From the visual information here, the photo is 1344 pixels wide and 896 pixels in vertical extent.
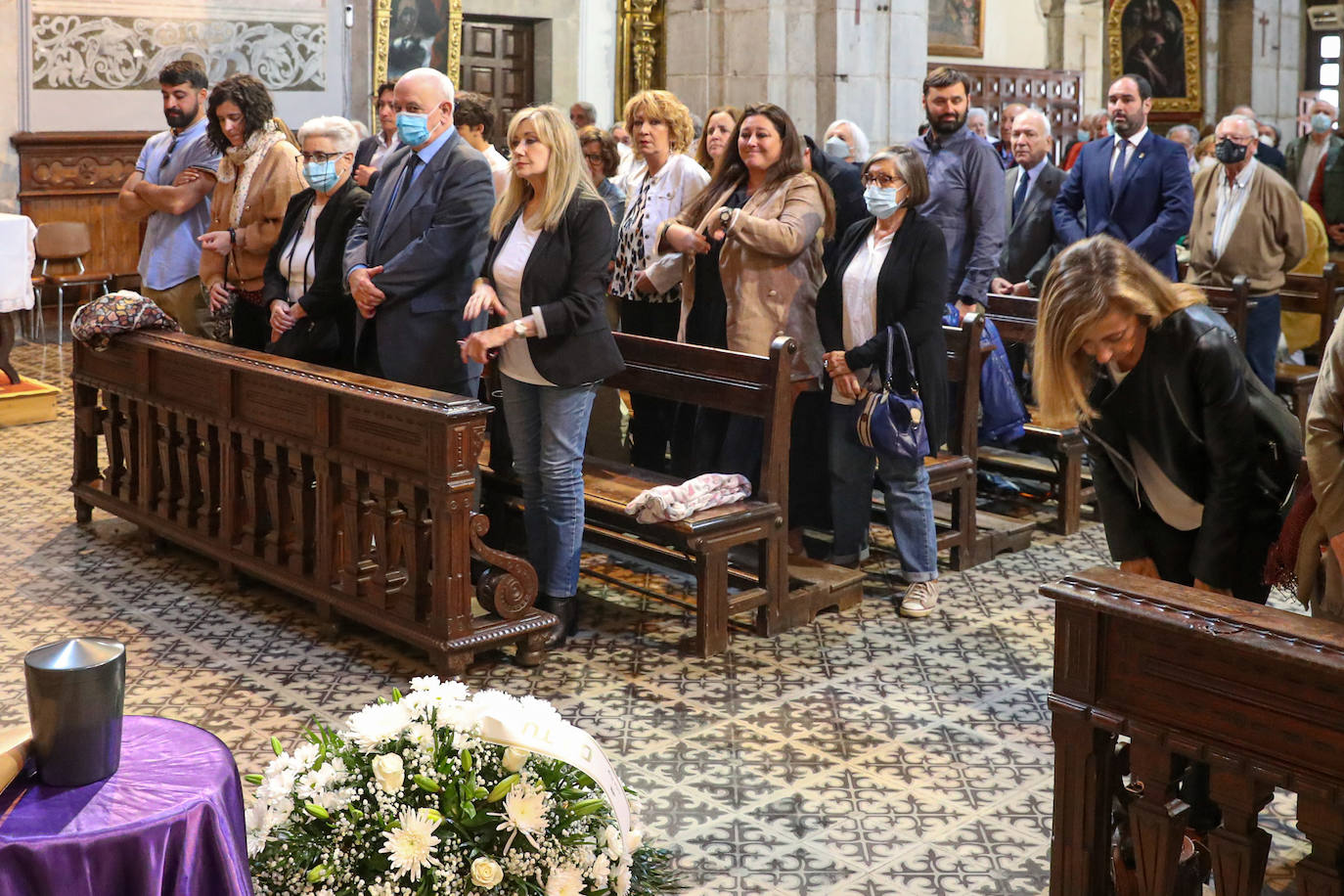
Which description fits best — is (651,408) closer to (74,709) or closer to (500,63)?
(74,709)

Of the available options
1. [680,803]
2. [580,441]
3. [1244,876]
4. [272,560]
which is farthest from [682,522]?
[1244,876]

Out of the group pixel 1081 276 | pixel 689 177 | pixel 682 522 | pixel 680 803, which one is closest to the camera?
pixel 1081 276

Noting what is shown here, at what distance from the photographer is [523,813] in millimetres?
2559

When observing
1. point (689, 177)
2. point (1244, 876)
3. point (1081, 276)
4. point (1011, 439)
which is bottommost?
point (1244, 876)

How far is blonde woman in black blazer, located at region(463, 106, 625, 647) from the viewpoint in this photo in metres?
4.56

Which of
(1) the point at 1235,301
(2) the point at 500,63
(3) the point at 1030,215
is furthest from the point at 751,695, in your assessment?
(2) the point at 500,63

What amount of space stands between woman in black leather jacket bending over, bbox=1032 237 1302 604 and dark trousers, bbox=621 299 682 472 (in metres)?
3.21

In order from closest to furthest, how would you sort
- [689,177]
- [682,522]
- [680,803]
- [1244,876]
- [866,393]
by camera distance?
[1244,876], [680,803], [682,522], [866,393], [689,177]

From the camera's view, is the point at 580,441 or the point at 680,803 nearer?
the point at 680,803

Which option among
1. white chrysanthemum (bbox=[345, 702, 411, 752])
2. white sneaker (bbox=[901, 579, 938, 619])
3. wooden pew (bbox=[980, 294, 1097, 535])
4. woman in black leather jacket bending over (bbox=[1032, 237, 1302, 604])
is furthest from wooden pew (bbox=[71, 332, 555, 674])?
wooden pew (bbox=[980, 294, 1097, 535])

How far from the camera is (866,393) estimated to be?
4988mm

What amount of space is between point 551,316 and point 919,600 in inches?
62.4

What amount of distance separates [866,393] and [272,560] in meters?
2.04

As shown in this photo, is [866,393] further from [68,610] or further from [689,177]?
[68,610]
